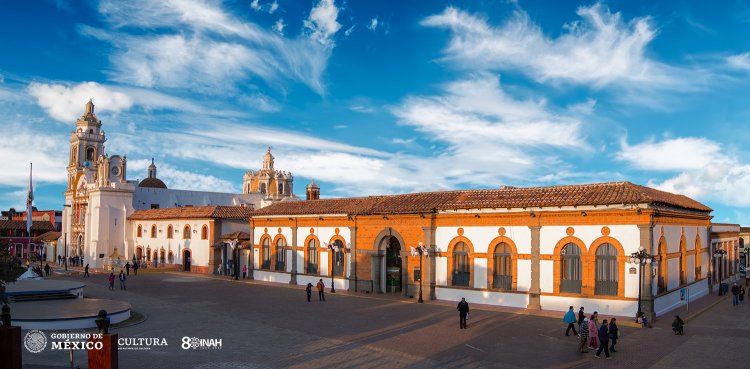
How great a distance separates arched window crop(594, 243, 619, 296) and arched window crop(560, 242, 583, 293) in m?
0.86

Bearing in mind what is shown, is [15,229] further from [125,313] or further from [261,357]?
[261,357]

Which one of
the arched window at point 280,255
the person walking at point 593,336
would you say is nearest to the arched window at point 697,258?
the person walking at point 593,336

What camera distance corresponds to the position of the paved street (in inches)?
701

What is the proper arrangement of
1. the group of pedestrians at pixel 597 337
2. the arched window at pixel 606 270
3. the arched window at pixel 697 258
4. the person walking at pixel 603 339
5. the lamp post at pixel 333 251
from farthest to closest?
the lamp post at pixel 333 251
the arched window at pixel 697 258
the arched window at pixel 606 270
the group of pedestrians at pixel 597 337
the person walking at pixel 603 339

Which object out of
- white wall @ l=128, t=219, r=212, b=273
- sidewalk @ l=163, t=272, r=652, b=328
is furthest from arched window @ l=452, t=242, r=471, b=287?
white wall @ l=128, t=219, r=212, b=273

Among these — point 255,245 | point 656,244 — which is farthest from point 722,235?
point 255,245

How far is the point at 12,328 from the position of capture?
15.2 meters

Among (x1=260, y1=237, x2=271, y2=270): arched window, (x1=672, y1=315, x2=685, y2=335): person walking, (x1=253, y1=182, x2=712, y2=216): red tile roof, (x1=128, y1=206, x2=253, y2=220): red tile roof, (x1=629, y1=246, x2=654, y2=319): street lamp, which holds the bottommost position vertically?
(x1=672, y1=315, x2=685, y2=335): person walking

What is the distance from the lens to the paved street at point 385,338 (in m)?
17.8

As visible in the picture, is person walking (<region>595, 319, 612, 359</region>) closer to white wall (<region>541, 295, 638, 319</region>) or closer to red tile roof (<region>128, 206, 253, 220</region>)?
Result: white wall (<region>541, 295, 638, 319</region>)

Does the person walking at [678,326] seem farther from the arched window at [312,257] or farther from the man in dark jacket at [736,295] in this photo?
the arched window at [312,257]

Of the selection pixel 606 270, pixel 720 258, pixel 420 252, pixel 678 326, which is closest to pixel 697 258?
pixel 720 258

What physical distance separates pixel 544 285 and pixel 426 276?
677cm

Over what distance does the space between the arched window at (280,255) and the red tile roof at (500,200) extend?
216 centimetres
